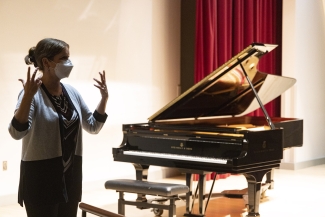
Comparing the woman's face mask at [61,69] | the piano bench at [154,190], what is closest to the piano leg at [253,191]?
the piano bench at [154,190]

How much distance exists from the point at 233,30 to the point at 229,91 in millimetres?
2519

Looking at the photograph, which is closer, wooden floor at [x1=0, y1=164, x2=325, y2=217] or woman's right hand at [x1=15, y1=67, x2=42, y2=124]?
woman's right hand at [x1=15, y1=67, x2=42, y2=124]

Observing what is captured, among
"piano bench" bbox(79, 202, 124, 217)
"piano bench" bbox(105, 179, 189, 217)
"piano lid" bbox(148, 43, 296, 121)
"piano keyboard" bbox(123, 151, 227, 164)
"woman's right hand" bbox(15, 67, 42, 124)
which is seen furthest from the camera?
"piano lid" bbox(148, 43, 296, 121)

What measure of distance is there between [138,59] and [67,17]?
1.17 metres

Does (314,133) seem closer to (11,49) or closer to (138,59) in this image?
(138,59)

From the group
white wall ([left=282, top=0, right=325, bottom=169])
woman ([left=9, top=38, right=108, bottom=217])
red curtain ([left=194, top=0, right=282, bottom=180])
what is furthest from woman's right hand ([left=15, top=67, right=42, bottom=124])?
white wall ([left=282, top=0, right=325, bottom=169])

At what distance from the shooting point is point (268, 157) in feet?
14.3

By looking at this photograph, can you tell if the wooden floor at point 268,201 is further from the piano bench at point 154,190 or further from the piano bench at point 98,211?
the piano bench at point 98,211

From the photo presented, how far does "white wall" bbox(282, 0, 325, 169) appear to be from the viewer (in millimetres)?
8070

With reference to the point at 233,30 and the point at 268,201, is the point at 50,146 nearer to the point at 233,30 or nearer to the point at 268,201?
the point at 268,201

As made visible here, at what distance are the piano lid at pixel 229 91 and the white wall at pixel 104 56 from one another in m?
1.50

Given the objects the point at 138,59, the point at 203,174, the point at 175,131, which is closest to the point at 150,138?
the point at 175,131

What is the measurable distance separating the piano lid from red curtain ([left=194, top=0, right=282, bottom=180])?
1578 millimetres

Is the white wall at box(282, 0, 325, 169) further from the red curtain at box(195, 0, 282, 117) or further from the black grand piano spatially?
the black grand piano
